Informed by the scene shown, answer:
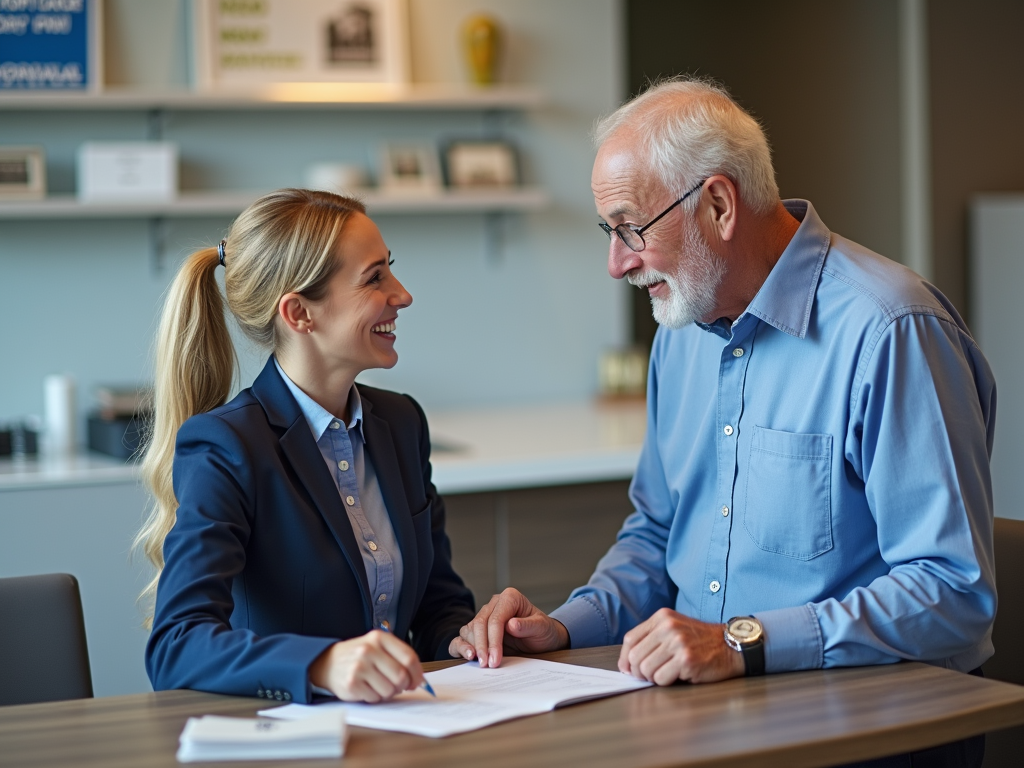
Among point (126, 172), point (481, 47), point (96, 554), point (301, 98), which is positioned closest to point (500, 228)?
point (481, 47)

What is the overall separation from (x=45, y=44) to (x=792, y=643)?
286 cm

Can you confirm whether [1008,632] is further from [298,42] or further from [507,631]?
[298,42]

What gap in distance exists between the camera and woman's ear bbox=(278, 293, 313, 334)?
1.78 m

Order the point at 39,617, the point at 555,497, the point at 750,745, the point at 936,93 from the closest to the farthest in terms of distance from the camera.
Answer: the point at 750,745 < the point at 39,617 < the point at 555,497 < the point at 936,93

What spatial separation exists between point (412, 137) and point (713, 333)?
2.12 m

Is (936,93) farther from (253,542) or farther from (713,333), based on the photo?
(253,542)

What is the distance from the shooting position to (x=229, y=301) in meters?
1.88

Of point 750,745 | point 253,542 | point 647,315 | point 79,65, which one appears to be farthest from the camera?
point 647,315

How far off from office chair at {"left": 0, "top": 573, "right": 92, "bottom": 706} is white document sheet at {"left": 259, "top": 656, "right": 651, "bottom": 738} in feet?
1.82

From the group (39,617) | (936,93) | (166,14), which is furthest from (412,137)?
(39,617)

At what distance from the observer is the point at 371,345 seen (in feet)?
5.98

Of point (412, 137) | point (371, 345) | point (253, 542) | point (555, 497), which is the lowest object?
point (555, 497)

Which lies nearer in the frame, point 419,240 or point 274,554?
point 274,554

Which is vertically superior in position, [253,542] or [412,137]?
[412,137]
